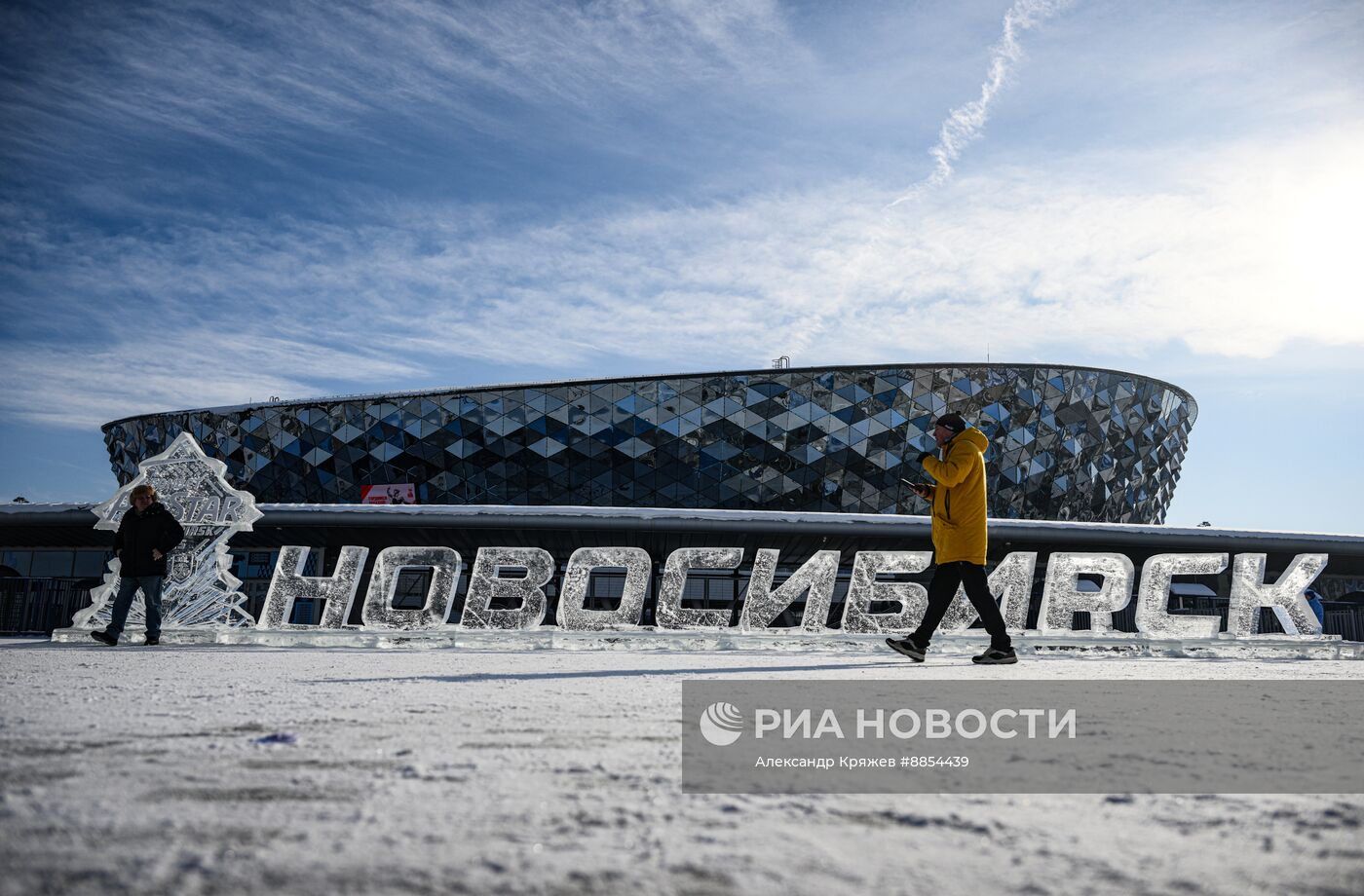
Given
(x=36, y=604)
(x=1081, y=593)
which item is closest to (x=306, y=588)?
(x=36, y=604)

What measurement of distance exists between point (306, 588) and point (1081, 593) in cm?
916

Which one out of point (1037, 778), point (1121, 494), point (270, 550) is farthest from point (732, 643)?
point (1121, 494)

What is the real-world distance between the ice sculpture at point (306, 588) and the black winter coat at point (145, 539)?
1390mm

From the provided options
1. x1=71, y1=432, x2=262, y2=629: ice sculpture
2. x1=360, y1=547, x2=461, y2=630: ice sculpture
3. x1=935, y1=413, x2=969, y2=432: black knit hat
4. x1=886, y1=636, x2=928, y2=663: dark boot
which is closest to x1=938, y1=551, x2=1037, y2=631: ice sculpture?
x1=886, y1=636, x2=928, y2=663: dark boot

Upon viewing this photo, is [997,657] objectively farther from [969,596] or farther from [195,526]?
[195,526]

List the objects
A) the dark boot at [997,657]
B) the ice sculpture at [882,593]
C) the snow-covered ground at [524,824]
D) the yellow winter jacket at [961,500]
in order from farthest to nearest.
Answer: the ice sculpture at [882,593] < the yellow winter jacket at [961,500] < the dark boot at [997,657] < the snow-covered ground at [524,824]

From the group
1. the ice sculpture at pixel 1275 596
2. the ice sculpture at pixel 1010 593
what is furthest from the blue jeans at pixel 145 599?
the ice sculpture at pixel 1275 596

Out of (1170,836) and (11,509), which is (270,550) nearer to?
(11,509)

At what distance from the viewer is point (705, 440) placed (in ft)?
120

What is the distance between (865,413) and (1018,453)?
7245 millimetres

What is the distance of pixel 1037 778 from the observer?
2.24 metres

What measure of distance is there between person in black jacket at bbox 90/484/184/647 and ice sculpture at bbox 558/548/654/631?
417 cm

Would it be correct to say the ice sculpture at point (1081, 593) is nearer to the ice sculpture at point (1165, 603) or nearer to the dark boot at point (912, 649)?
the ice sculpture at point (1165, 603)

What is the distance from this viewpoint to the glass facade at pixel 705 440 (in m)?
36.5
